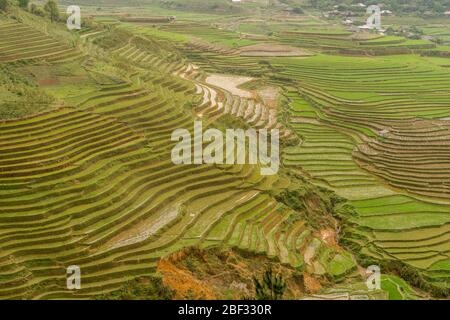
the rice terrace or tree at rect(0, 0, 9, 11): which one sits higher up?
tree at rect(0, 0, 9, 11)

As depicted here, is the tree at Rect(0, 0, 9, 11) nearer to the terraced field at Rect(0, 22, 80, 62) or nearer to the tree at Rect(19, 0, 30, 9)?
the terraced field at Rect(0, 22, 80, 62)

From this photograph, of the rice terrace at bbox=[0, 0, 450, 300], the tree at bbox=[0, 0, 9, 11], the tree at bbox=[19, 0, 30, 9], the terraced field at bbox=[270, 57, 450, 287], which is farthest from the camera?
the tree at bbox=[19, 0, 30, 9]

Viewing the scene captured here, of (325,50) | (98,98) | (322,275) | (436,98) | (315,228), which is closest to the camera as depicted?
(322,275)

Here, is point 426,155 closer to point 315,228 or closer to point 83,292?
point 315,228

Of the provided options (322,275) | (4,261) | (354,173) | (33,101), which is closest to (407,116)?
(354,173)

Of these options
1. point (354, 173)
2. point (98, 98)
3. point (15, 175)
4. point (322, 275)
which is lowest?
point (322, 275)

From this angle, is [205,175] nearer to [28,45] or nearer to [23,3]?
[28,45]

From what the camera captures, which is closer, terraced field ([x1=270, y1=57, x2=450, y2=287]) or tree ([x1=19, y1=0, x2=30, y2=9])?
terraced field ([x1=270, y1=57, x2=450, y2=287])

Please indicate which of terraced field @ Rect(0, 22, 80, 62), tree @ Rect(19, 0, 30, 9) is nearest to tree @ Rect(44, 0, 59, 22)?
tree @ Rect(19, 0, 30, 9)

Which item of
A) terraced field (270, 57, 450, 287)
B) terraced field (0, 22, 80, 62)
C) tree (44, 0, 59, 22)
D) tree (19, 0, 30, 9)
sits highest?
tree (19, 0, 30, 9)

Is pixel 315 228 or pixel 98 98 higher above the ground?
A: pixel 98 98
